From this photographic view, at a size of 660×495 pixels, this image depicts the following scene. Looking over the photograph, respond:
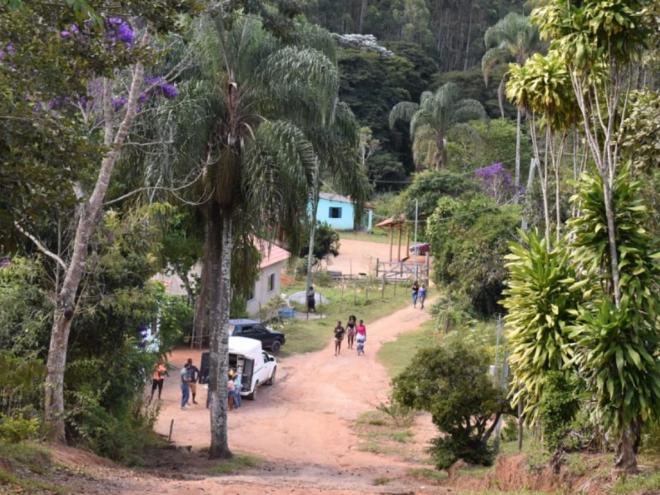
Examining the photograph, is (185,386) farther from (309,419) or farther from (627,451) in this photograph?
Answer: (627,451)

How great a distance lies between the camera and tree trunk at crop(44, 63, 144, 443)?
1366 centimetres

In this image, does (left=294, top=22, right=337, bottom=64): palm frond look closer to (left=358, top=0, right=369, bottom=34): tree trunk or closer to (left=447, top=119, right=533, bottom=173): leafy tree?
(left=447, top=119, right=533, bottom=173): leafy tree

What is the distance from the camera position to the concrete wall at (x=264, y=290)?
114ft

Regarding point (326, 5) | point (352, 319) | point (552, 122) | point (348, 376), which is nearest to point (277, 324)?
point (352, 319)

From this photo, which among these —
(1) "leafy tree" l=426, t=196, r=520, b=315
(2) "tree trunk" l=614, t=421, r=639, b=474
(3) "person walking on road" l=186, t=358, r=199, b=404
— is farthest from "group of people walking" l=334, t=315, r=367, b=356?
(2) "tree trunk" l=614, t=421, r=639, b=474

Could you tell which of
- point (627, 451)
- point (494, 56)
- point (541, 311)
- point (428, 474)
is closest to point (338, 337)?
point (428, 474)

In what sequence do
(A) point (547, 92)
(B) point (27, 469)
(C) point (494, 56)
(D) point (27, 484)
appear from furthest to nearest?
(C) point (494, 56)
(A) point (547, 92)
(B) point (27, 469)
(D) point (27, 484)

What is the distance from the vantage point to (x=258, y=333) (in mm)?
28469

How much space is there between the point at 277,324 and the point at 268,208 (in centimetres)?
1760

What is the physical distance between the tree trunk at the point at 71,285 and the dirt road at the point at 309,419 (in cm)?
316

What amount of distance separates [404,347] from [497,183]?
57.2 feet

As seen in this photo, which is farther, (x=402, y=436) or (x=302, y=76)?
(x=402, y=436)

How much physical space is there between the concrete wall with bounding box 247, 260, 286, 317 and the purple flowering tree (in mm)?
12748

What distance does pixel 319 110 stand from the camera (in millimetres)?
16234
